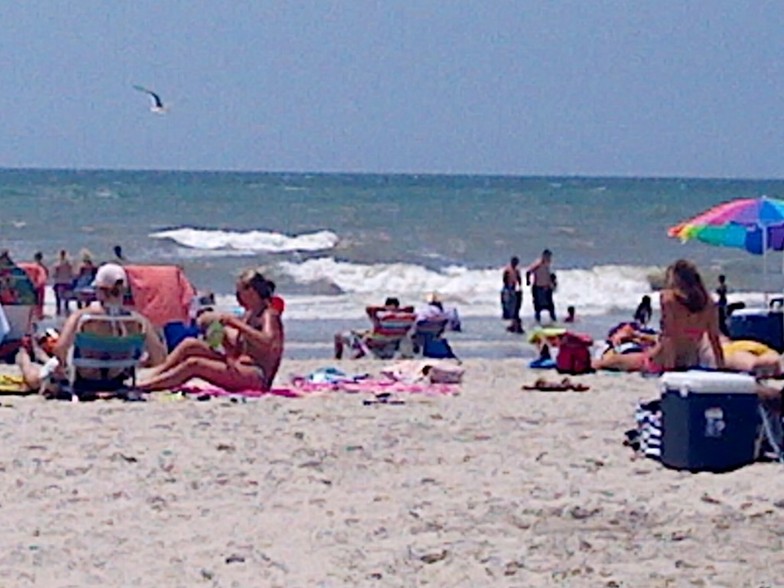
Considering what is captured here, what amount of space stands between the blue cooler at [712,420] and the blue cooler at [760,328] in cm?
552

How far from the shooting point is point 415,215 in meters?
48.3

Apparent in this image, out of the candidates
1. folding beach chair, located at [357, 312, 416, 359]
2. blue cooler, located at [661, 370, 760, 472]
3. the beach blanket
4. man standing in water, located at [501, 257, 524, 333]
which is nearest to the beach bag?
the beach blanket

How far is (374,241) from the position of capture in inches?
1478

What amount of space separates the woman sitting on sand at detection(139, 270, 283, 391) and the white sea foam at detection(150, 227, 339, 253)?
2589cm

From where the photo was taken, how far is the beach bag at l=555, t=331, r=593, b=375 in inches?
452

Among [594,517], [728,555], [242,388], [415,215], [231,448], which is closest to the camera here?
[728,555]

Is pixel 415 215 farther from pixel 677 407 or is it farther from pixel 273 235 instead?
pixel 677 407

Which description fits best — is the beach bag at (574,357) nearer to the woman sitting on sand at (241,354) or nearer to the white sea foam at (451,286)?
the woman sitting on sand at (241,354)

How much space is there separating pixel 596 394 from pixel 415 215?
38580 mm

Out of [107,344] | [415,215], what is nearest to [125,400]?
[107,344]

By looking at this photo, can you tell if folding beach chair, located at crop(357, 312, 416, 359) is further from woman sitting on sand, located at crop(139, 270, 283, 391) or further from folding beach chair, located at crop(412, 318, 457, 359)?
woman sitting on sand, located at crop(139, 270, 283, 391)

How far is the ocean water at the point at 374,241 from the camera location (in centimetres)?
2434

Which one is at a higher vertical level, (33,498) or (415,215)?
(415,215)

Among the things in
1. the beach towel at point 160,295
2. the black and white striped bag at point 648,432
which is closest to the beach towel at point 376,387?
the beach towel at point 160,295
